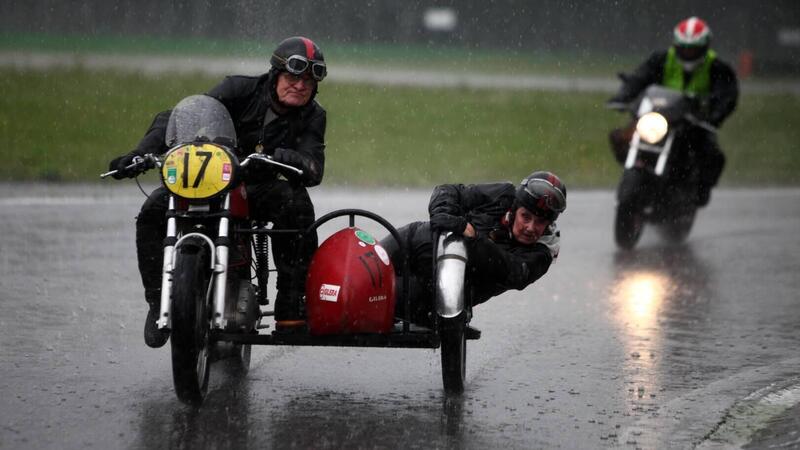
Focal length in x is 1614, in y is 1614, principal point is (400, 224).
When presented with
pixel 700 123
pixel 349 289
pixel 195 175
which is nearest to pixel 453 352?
pixel 349 289

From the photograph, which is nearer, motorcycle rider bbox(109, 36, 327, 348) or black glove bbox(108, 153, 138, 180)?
black glove bbox(108, 153, 138, 180)

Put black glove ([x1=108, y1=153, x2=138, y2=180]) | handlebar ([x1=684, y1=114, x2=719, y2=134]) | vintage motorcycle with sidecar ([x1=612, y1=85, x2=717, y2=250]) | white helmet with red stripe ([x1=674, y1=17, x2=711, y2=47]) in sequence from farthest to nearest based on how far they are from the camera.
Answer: white helmet with red stripe ([x1=674, y1=17, x2=711, y2=47])
handlebar ([x1=684, y1=114, x2=719, y2=134])
vintage motorcycle with sidecar ([x1=612, y1=85, x2=717, y2=250])
black glove ([x1=108, y1=153, x2=138, y2=180])

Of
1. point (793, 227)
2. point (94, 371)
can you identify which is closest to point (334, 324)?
point (94, 371)

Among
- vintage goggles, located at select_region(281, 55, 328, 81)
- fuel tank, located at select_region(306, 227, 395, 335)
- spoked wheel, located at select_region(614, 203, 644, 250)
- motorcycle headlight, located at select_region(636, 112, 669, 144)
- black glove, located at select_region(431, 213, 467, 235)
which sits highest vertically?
vintage goggles, located at select_region(281, 55, 328, 81)

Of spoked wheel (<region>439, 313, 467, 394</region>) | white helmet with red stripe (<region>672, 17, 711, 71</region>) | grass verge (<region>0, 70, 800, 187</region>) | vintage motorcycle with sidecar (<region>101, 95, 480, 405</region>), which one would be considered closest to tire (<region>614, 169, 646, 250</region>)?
white helmet with red stripe (<region>672, 17, 711, 71</region>)

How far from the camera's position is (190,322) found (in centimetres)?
666

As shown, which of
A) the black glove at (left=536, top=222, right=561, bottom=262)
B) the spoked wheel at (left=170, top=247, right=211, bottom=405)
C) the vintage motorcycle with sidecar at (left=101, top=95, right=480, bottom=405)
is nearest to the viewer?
the spoked wheel at (left=170, top=247, right=211, bottom=405)

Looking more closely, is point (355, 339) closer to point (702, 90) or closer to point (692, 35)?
point (692, 35)

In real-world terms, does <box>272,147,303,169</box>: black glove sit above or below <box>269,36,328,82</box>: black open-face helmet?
below

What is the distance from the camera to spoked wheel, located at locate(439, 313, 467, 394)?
7324 mm

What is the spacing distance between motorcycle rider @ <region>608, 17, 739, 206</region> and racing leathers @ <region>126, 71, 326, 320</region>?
22.3 ft

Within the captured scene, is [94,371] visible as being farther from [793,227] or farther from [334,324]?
[793,227]

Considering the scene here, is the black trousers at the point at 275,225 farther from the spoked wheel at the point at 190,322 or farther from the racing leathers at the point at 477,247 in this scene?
the spoked wheel at the point at 190,322

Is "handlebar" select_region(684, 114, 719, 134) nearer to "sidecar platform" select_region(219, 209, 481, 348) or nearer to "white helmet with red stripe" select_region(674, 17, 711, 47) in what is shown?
"white helmet with red stripe" select_region(674, 17, 711, 47)
